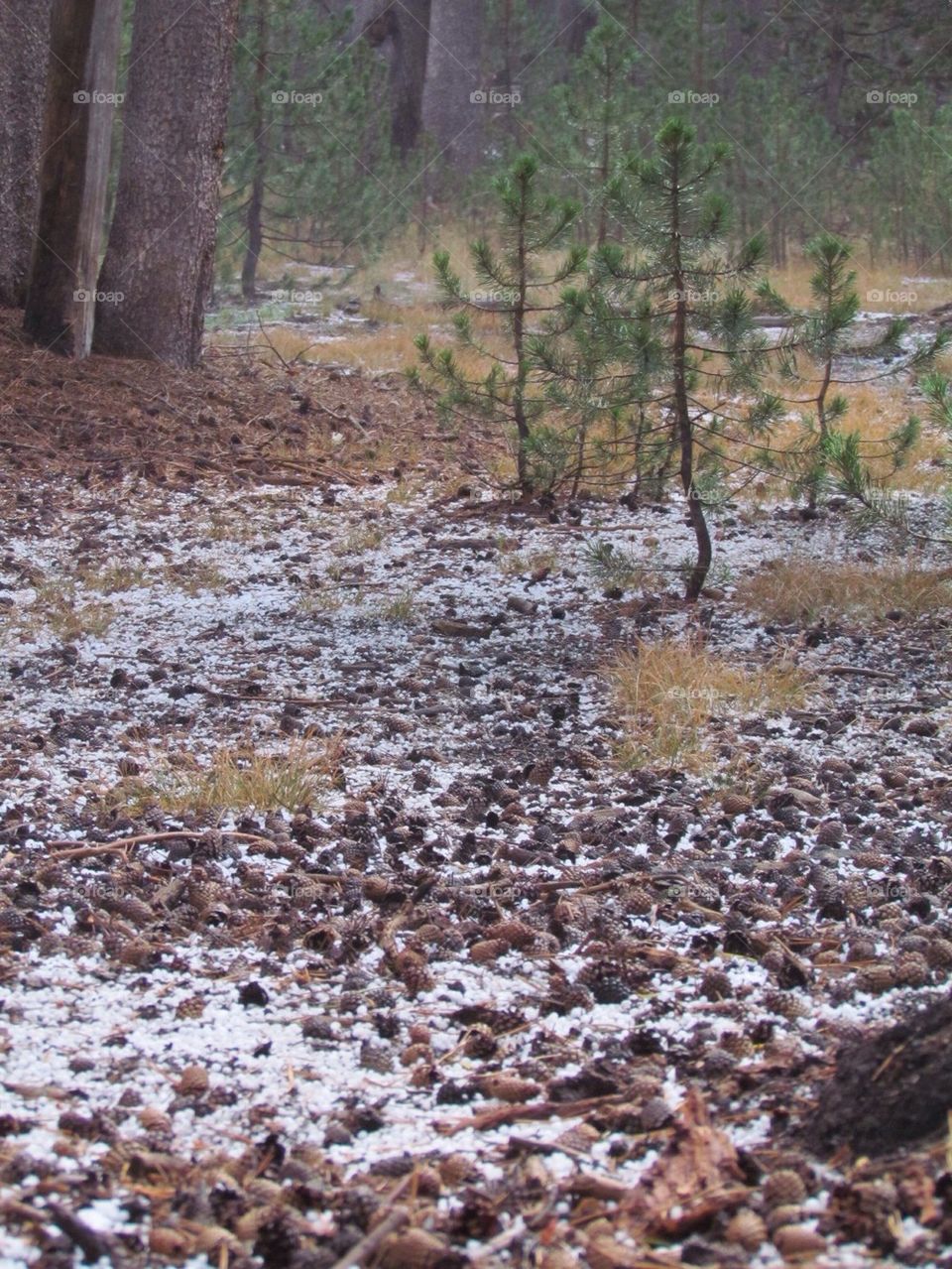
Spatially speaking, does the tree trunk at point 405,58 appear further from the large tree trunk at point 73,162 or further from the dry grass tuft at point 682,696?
the dry grass tuft at point 682,696

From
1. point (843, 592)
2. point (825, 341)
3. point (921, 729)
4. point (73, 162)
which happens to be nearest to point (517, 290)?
point (825, 341)

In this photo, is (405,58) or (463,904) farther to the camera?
(405,58)

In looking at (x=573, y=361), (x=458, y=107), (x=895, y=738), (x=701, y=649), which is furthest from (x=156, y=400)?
(x=458, y=107)

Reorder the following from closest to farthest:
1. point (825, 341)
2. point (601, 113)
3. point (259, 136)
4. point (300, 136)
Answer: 1. point (825, 341)
2. point (601, 113)
3. point (259, 136)
4. point (300, 136)

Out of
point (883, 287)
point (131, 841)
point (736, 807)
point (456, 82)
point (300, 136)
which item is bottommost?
point (131, 841)

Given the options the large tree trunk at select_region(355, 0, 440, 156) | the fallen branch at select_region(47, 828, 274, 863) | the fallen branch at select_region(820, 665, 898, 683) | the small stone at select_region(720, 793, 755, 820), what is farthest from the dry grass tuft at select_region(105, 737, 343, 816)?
the large tree trunk at select_region(355, 0, 440, 156)

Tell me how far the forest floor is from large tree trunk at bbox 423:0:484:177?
16867 millimetres

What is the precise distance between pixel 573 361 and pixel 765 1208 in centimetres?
390

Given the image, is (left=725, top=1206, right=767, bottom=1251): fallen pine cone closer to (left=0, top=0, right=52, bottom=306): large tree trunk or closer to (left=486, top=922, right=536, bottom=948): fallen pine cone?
(left=486, top=922, right=536, bottom=948): fallen pine cone

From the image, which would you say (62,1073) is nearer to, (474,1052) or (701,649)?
(474,1052)

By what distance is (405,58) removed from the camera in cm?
2189

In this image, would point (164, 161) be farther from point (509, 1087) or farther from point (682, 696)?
point (509, 1087)

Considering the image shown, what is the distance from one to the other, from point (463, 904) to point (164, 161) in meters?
6.47

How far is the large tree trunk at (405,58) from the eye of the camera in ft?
71.3
